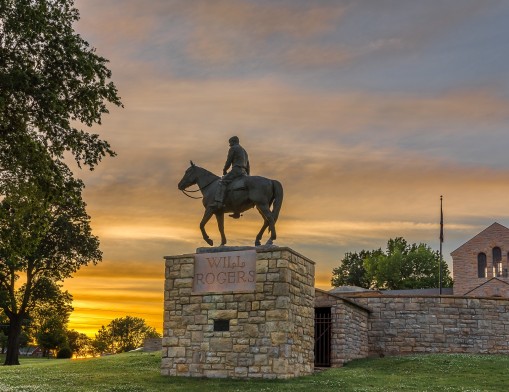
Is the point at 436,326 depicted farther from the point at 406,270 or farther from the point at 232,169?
the point at 406,270

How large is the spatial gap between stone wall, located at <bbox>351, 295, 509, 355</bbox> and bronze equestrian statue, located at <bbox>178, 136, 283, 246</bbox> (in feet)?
29.5

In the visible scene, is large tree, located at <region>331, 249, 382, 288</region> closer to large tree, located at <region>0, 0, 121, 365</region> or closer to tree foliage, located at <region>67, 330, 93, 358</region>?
tree foliage, located at <region>67, 330, 93, 358</region>

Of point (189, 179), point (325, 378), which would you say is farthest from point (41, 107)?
point (325, 378)

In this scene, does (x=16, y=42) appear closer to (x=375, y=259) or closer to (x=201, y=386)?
(x=201, y=386)

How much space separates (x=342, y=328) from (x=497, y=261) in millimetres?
47225

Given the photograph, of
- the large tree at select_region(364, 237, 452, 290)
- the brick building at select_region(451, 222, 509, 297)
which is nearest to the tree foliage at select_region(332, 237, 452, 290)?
the large tree at select_region(364, 237, 452, 290)

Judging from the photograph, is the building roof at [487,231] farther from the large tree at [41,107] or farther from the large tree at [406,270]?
the large tree at [41,107]

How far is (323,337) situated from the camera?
23000 millimetres

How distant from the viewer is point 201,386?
54.8ft

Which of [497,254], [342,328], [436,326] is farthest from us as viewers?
[497,254]

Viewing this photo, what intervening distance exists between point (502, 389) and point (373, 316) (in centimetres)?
Answer: 1000

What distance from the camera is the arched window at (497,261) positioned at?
6488cm

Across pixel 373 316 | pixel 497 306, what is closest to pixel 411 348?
pixel 373 316

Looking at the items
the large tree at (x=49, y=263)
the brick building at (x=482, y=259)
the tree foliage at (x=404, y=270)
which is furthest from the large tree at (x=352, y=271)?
the large tree at (x=49, y=263)
